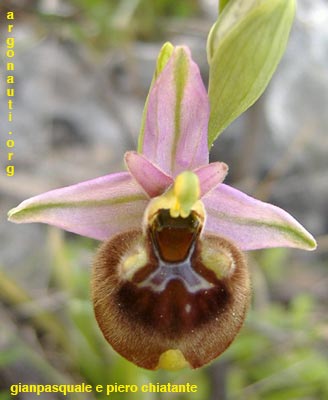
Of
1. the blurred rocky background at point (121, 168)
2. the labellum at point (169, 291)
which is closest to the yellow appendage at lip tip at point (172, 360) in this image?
the labellum at point (169, 291)

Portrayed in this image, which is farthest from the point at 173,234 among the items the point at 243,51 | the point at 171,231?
the point at 243,51

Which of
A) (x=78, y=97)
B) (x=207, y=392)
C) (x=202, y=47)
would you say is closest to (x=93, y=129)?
(x=78, y=97)

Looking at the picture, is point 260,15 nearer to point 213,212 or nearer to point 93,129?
point 213,212

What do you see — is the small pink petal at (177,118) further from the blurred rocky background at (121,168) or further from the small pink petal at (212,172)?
the blurred rocky background at (121,168)

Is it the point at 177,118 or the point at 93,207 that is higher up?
the point at 177,118

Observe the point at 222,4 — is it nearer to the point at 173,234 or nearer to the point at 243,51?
the point at 243,51

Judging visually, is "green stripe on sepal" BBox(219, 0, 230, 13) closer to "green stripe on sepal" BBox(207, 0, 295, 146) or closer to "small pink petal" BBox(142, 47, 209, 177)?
"green stripe on sepal" BBox(207, 0, 295, 146)

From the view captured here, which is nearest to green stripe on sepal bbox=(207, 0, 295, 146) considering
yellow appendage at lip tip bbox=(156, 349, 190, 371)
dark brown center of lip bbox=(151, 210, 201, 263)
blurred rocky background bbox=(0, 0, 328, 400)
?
dark brown center of lip bbox=(151, 210, 201, 263)
